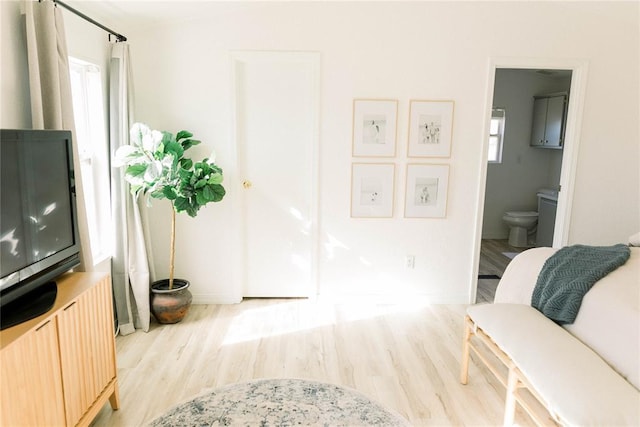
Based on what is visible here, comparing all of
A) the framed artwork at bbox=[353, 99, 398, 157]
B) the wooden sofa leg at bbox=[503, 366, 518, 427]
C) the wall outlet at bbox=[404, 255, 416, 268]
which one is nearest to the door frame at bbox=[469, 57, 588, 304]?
the wall outlet at bbox=[404, 255, 416, 268]

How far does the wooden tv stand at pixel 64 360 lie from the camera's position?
1612mm

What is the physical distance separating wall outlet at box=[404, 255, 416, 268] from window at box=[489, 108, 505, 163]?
288 centimetres

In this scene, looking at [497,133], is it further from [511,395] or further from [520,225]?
[511,395]

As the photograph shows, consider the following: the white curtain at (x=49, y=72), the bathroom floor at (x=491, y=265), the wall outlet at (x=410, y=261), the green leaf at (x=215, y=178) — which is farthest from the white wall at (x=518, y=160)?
the white curtain at (x=49, y=72)

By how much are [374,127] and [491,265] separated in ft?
7.86

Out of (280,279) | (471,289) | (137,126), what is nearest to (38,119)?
(137,126)

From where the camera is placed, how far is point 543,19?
3611 mm

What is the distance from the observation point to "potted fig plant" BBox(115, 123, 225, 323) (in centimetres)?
311

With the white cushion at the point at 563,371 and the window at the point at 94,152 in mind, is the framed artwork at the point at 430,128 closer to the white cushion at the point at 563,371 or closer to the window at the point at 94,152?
the white cushion at the point at 563,371

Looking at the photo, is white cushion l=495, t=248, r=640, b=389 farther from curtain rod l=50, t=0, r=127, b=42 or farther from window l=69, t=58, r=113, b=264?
curtain rod l=50, t=0, r=127, b=42

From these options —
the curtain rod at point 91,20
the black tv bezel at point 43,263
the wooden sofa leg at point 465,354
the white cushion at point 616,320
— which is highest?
the curtain rod at point 91,20

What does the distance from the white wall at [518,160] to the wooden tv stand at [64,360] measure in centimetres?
520

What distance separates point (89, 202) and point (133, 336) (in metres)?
1.02

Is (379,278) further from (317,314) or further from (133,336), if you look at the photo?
(133,336)
